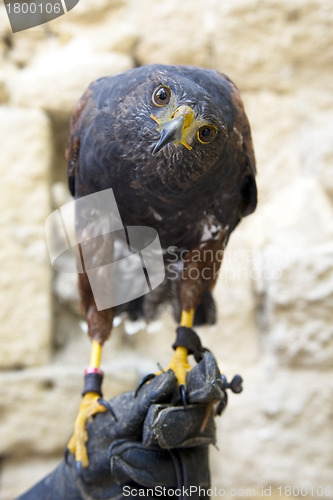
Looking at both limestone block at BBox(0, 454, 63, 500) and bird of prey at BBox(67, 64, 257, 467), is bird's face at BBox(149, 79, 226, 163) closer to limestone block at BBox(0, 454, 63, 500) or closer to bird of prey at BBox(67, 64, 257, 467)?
bird of prey at BBox(67, 64, 257, 467)

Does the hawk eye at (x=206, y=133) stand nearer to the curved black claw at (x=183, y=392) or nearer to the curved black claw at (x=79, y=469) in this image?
the curved black claw at (x=183, y=392)

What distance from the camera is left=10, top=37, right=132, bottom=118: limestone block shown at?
2.14m

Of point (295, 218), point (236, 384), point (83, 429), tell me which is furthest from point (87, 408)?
point (295, 218)

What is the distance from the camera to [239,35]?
224 cm

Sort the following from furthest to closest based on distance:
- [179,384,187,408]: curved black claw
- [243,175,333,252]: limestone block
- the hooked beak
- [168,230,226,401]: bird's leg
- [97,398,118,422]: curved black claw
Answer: [243,175,333,252]: limestone block, [168,230,226,401]: bird's leg, [97,398,118,422]: curved black claw, [179,384,187,408]: curved black claw, the hooked beak

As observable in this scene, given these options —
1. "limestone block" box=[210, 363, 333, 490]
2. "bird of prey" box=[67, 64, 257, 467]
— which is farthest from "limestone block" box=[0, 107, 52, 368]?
"limestone block" box=[210, 363, 333, 490]

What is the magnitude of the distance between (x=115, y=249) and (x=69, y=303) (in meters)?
0.74

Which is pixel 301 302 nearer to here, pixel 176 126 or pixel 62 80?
pixel 176 126

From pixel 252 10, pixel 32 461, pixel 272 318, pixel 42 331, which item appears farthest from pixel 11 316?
pixel 252 10

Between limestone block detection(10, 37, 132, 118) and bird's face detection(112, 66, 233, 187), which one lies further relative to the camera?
limestone block detection(10, 37, 132, 118)

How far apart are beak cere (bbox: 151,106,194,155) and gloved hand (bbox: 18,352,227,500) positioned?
19.5 inches

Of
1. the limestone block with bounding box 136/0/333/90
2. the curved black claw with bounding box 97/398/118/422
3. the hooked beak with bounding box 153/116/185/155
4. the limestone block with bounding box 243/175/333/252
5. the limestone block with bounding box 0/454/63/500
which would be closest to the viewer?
the hooked beak with bounding box 153/116/185/155

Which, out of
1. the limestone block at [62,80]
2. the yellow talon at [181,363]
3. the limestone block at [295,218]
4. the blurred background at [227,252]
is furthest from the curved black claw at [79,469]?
the limestone block at [62,80]

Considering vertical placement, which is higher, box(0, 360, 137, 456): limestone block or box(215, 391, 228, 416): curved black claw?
box(215, 391, 228, 416): curved black claw
